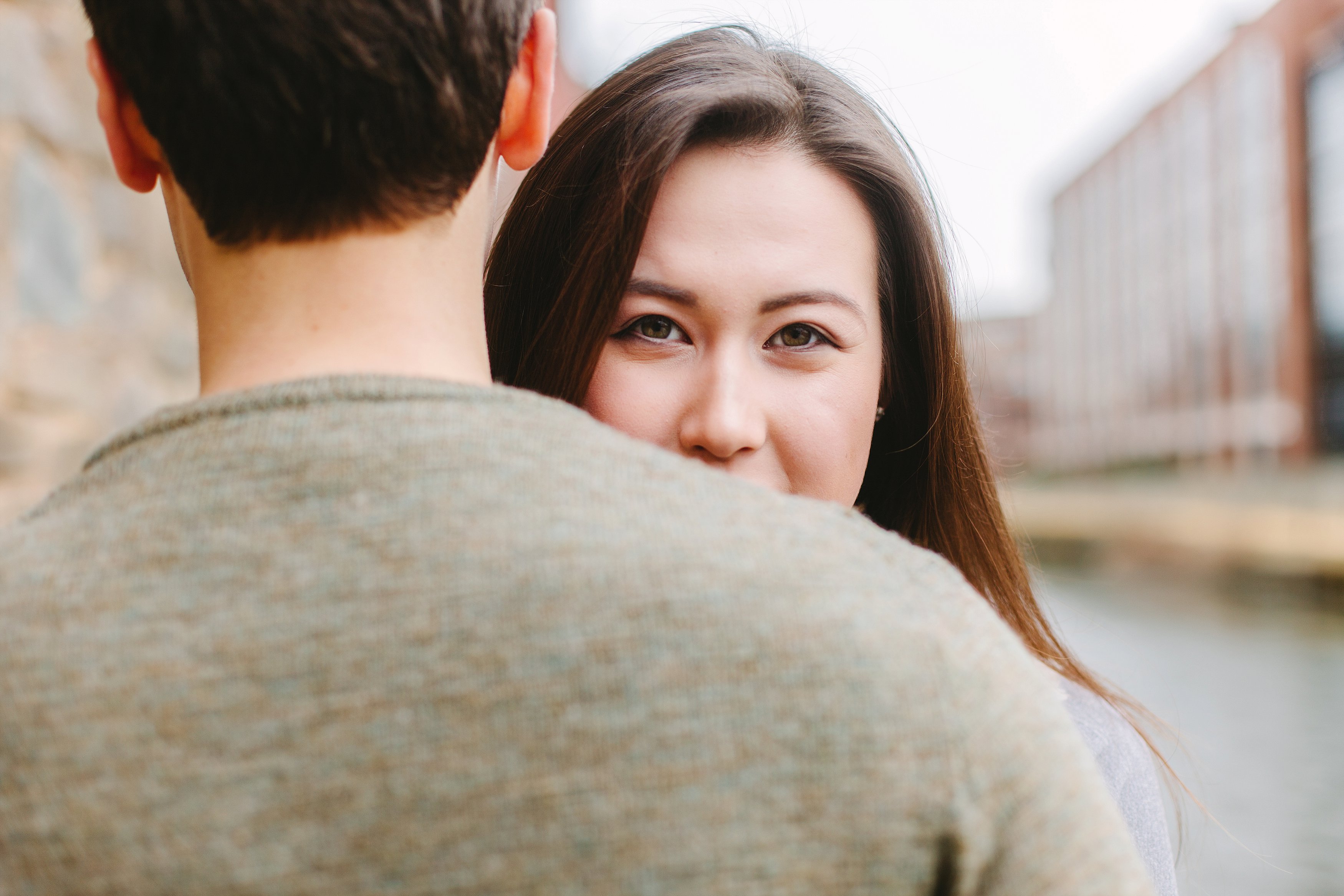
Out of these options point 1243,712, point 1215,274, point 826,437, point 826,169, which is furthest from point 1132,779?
point 1215,274

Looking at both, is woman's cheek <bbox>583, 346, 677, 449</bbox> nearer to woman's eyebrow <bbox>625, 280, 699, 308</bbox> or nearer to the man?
woman's eyebrow <bbox>625, 280, 699, 308</bbox>

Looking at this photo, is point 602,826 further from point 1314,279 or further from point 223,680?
point 1314,279

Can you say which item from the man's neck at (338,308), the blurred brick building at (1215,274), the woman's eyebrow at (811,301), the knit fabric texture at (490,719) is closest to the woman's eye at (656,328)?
the woman's eyebrow at (811,301)

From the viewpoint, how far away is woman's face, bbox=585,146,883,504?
1.70 meters

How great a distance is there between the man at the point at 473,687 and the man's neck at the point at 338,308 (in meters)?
0.05

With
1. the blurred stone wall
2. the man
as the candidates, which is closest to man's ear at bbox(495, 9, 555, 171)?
the man

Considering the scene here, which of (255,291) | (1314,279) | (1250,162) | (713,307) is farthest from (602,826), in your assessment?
(1250,162)

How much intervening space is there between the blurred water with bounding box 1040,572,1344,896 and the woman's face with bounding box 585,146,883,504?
0.76 metres

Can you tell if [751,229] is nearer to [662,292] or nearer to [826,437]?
[662,292]

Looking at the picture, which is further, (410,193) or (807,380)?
(807,380)

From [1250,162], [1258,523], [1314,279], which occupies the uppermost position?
[1250,162]

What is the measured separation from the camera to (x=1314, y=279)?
32281 millimetres

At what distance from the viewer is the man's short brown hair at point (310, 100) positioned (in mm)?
768

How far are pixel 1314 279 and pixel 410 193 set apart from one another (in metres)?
36.5
